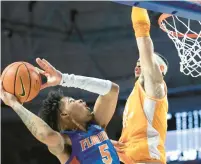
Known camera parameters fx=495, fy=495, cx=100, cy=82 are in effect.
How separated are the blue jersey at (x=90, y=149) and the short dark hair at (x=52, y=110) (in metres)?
0.11

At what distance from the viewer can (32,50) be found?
5707 mm

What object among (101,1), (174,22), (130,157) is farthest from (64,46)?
(130,157)

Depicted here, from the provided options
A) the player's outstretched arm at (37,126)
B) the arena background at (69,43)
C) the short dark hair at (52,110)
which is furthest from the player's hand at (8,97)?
the arena background at (69,43)

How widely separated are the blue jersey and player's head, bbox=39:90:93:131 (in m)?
0.06

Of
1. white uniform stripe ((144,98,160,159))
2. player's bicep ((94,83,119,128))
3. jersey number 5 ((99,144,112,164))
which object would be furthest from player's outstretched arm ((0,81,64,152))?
white uniform stripe ((144,98,160,159))

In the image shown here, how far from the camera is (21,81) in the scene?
8.38ft

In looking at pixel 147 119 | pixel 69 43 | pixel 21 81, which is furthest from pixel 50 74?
pixel 69 43

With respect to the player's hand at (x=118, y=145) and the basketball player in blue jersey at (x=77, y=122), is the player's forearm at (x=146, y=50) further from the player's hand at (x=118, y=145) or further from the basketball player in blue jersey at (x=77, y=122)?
the player's hand at (x=118, y=145)

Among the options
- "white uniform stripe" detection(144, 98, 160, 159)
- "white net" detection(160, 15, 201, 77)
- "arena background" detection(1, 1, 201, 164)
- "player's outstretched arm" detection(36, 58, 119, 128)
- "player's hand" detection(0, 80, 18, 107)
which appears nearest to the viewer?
"player's hand" detection(0, 80, 18, 107)

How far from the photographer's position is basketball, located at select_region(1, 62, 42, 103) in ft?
8.30

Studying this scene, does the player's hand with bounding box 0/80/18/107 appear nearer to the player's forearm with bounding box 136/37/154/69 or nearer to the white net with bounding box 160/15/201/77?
the player's forearm with bounding box 136/37/154/69

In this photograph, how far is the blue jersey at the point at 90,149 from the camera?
Result: 2766mm

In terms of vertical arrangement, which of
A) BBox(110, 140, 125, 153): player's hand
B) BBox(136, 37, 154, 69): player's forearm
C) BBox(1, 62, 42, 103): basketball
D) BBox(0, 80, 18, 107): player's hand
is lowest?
BBox(110, 140, 125, 153): player's hand

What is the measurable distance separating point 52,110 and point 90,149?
333 mm
